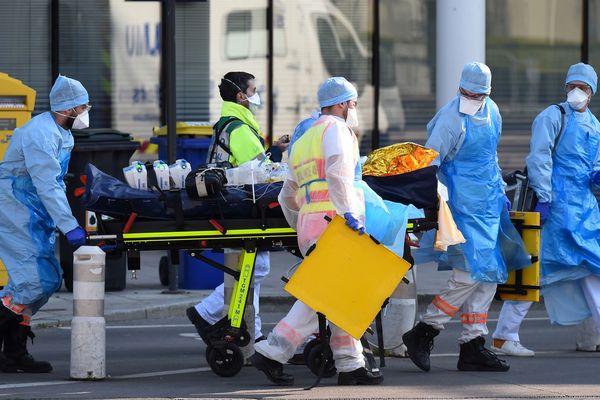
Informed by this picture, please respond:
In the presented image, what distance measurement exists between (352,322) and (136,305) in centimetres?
450

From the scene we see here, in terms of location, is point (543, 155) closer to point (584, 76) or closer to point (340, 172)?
point (584, 76)

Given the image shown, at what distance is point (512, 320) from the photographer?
10.2 m

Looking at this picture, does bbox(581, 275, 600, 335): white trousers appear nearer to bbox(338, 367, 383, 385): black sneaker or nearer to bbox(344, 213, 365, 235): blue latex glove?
bbox(338, 367, 383, 385): black sneaker

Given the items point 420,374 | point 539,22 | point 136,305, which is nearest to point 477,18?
point 539,22

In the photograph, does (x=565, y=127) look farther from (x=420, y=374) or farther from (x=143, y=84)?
(x=143, y=84)

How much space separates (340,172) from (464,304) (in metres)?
1.81

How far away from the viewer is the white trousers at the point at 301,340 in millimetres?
8414

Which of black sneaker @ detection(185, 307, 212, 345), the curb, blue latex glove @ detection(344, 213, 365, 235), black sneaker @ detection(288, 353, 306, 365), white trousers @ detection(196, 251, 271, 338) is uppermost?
blue latex glove @ detection(344, 213, 365, 235)

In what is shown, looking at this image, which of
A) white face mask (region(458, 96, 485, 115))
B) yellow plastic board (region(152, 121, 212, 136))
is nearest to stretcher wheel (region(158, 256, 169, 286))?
yellow plastic board (region(152, 121, 212, 136))

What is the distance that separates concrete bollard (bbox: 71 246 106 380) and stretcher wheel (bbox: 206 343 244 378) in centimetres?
70

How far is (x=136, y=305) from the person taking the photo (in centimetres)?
1241

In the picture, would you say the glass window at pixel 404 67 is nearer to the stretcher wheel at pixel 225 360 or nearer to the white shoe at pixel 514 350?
the white shoe at pixel 514 350

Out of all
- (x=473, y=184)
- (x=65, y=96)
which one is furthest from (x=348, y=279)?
(x=65, y=96)

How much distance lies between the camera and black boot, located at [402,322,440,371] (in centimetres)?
926
